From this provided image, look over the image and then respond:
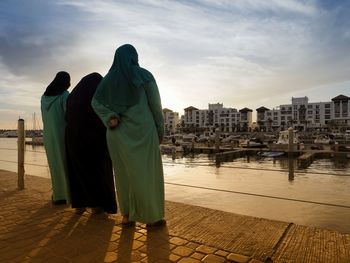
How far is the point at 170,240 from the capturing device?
2.44m

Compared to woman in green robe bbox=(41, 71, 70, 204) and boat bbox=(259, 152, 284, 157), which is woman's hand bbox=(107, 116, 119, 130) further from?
boat bbox=(259, 152, 284, 157)

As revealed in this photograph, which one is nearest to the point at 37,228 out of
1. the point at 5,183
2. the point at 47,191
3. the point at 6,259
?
the point at 6,259

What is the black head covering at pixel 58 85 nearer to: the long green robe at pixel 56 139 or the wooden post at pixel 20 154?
the long green robe at pixel 56 139

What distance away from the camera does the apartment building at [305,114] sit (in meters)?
101

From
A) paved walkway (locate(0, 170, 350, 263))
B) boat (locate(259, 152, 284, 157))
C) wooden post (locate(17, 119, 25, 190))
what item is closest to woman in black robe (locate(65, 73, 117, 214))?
paved walkway (locate(0, 170, 350, 263))

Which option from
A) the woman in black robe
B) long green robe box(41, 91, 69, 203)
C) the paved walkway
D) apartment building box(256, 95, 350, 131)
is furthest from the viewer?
apartment building box(256, 95, 350, 131)

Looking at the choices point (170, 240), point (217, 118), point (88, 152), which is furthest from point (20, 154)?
point (217, 118)

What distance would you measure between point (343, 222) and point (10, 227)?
6.60m

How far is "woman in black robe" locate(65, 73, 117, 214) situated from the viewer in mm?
3234

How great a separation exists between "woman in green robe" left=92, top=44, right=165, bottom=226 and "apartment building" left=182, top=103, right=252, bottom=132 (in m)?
109

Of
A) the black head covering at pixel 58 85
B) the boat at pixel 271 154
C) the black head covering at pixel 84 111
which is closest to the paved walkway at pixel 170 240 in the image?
the black head covering at pixel 84 111

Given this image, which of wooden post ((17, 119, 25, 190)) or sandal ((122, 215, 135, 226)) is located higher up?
wooden post ((17, 119, 25, 190))

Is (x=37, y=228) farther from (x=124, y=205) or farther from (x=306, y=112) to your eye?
(x=306, y=112)

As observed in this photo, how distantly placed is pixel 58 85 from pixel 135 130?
1.68 metres
